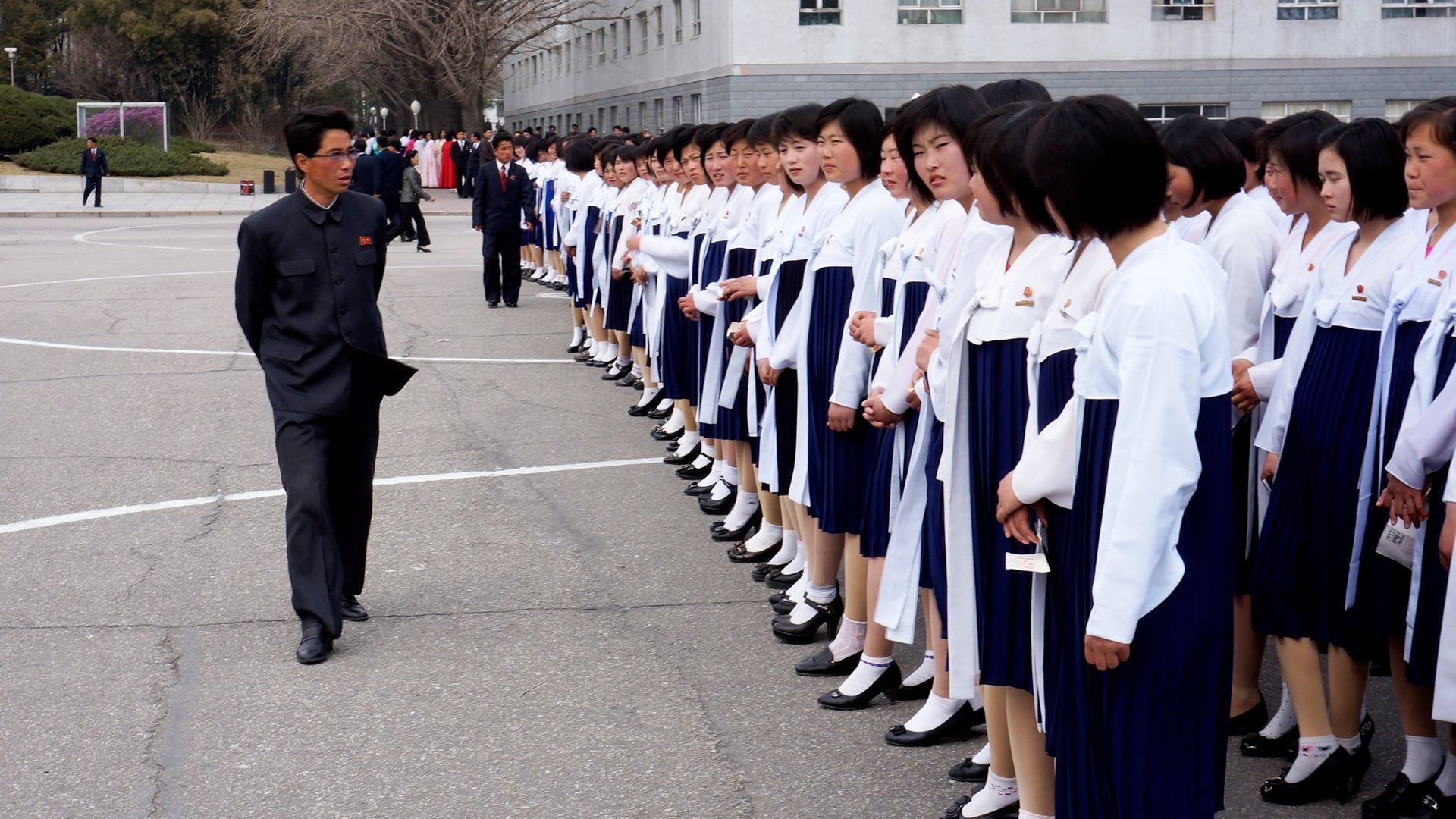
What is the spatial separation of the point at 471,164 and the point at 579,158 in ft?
92.2

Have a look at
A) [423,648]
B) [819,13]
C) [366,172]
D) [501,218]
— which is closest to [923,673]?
[423,648]

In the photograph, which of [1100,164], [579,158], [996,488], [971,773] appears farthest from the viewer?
[579,158]

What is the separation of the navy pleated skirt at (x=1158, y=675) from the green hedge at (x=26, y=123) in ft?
171

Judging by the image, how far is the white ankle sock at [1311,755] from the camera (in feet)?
14.0

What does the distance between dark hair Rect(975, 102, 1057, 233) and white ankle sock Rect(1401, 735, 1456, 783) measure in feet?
6.19

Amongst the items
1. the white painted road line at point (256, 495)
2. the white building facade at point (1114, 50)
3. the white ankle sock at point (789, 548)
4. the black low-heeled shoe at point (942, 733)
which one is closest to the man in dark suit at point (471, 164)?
the white building facade at point (1114, 50)

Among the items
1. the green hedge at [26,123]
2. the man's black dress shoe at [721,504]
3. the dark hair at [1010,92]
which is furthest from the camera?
the green hedge at [26,123]

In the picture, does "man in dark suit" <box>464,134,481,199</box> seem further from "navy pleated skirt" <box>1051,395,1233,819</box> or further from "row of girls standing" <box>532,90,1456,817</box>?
"navy pleated skirt" <box>1051,395,1233,819</box>

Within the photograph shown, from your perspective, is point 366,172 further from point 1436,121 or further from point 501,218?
point 1436,121

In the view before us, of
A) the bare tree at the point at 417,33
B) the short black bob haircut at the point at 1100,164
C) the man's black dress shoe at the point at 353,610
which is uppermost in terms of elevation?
the bare tree at the point at 417,33

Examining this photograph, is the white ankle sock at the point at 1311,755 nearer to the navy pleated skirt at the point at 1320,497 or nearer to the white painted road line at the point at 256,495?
the navy pleated skirt at the point at 1320,497

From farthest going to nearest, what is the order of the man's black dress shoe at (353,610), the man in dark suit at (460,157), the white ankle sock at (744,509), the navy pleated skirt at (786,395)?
the man in dark suit at (460,157)
the white ankle sock at (744,509)
the man's black dress shoe at (353,610)
the navy pleated skirt at (786,395)

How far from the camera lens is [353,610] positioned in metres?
6.13

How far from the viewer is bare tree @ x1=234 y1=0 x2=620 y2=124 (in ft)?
148
